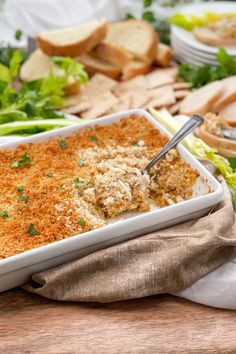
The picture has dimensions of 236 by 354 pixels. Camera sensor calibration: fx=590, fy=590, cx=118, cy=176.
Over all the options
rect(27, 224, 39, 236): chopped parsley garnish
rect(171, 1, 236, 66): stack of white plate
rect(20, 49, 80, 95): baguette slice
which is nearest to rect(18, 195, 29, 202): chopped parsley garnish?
rect(27, 224, 39, 236): chopped parsley garnish

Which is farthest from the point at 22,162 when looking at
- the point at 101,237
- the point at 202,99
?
the point at 202,99

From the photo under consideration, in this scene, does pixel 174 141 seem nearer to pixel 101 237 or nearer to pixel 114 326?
pixel 101 237

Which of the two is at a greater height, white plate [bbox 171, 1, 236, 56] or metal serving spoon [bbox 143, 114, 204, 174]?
metal serving spoon [bbox 143, 114, 204, 174]

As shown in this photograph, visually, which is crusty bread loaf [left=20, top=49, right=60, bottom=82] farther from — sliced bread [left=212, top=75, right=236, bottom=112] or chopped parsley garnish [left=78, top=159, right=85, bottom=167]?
chopped parsley garnish [left=78, top=159, right=85, bottom=167]

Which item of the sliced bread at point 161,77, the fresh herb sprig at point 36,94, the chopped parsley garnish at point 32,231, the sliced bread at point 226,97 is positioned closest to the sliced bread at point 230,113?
the sliced bread at point 226,97

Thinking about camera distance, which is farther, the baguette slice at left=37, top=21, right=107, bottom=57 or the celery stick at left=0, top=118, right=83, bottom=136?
the baguette slice at left=37, top=21, right=107, bottom=57

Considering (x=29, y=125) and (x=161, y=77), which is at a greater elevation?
(x=29, y=125)
